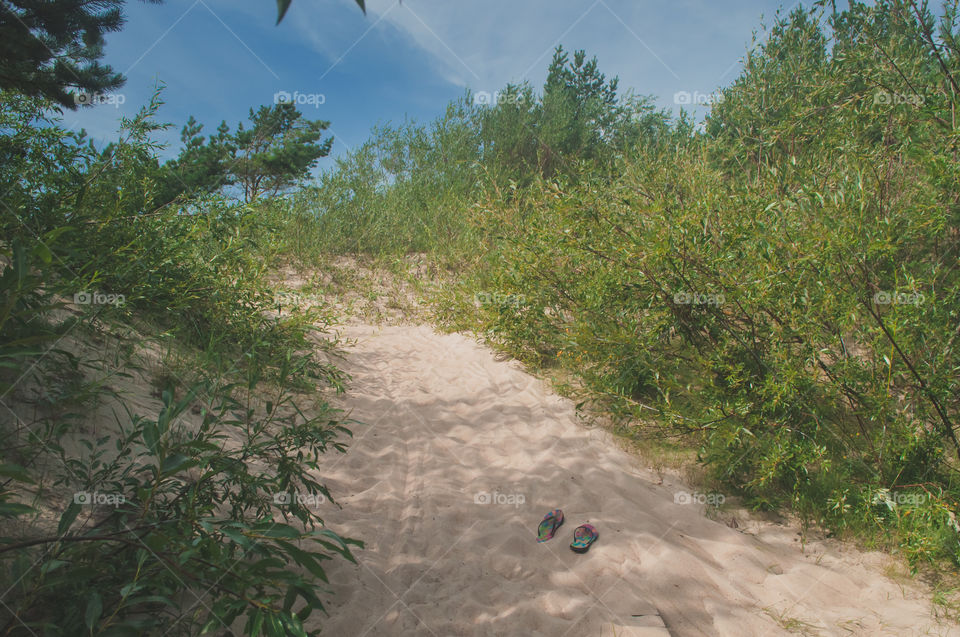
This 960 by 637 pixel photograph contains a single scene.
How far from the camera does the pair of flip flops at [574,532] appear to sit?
273cm

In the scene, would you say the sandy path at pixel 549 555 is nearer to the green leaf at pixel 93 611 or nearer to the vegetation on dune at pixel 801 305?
the vegetation on dune at pixel 801 305

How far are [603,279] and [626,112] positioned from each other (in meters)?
14.5

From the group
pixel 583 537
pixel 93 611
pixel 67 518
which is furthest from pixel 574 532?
pixel 67 518

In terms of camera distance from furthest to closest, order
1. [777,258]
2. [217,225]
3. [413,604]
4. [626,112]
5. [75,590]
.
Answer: [626,112], [217,225], [777,258], [413,604], [75,590]

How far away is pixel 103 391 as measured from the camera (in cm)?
262

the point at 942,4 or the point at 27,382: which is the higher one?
the point at 942,4

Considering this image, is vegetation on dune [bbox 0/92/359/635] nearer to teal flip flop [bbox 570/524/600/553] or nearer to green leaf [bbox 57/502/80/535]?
green leaf [bbox 57/502/80/535]

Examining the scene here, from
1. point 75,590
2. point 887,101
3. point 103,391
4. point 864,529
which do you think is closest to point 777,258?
point 864,529

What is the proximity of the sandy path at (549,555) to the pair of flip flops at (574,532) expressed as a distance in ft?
0.15

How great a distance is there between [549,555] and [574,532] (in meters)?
0.23

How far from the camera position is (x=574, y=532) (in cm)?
286

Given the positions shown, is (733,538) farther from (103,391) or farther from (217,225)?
(217,225)

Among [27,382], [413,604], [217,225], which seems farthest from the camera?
[217,225]

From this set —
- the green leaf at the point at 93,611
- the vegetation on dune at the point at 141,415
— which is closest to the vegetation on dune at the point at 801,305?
the vegetation on dune at the point at 141,415
